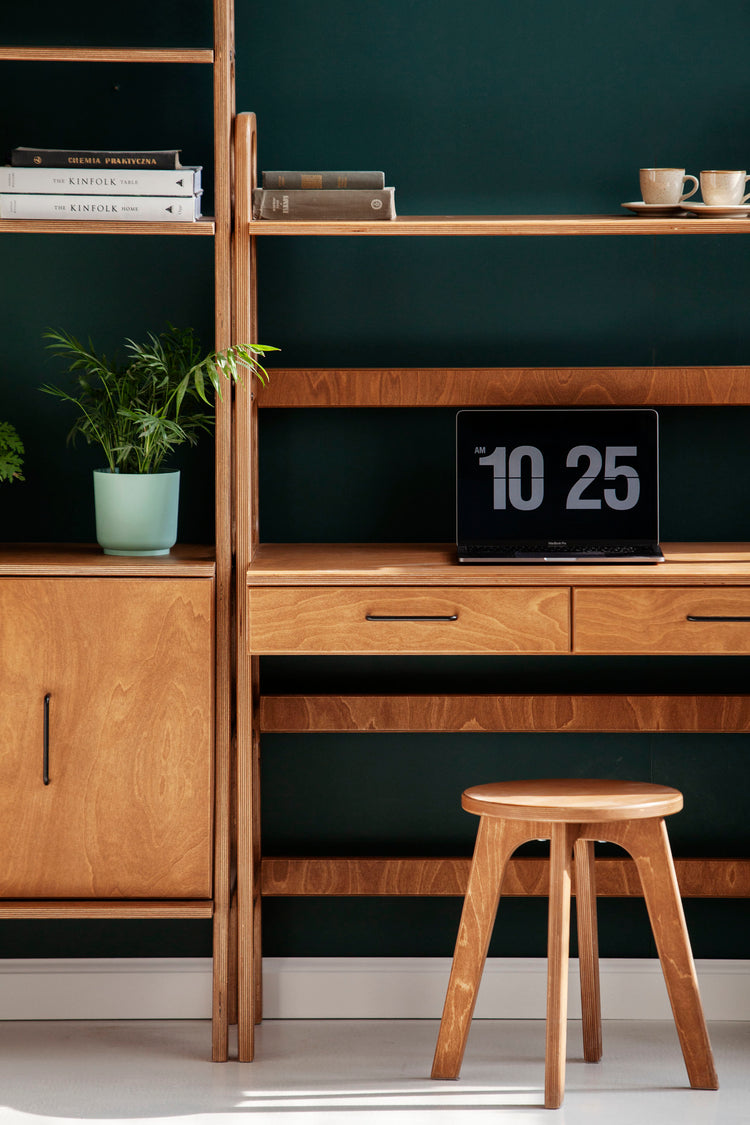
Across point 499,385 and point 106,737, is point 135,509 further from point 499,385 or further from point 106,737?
point 499,385

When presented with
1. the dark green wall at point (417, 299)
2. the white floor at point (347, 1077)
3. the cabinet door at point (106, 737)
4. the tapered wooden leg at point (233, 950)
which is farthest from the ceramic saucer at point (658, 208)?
the white floor at point (347, 1077)

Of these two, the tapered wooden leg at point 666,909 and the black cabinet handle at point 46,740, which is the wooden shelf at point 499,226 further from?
the tapered wooden leg at point 666,909

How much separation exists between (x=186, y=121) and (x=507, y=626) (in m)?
1.26

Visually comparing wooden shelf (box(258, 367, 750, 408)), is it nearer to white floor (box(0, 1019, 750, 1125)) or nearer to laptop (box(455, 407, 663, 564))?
laptop (box(455, 407, 663, 564))

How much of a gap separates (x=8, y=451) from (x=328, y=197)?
817mm

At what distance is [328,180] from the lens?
7.34 ft

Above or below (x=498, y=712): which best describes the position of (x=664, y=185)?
above

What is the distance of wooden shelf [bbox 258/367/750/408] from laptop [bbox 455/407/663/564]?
0.38 feet

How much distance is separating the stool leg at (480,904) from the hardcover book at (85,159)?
1.34 m

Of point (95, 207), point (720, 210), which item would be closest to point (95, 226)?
point (95, 207)

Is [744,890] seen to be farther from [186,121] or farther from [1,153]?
[1,153]

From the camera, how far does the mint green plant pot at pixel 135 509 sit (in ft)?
7.45

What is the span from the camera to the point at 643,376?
2516 millimetres

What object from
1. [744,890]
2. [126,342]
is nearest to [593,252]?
[126,342]
